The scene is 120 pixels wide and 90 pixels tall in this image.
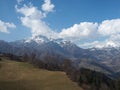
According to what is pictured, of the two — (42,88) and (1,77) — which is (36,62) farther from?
(42,88)

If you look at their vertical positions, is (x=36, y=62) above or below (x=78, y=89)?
above

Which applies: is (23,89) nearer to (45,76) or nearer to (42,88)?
(42,88)

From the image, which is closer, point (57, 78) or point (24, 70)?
point (57, 78)

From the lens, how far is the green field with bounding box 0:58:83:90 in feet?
332

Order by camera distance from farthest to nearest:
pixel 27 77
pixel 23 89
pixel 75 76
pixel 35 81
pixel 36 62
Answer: pixel 36 62
pixel 75 76
pixel 27 77
pixel 35 81
pixel 23 89

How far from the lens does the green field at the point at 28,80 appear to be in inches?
3989

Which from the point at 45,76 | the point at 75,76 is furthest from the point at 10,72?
the point at 75,76

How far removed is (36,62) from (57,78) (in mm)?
52032

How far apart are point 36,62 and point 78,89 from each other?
75668mm

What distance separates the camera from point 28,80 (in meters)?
116

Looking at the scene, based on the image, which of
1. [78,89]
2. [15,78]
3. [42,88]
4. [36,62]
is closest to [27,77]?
[15,78]

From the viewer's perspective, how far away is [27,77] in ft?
404

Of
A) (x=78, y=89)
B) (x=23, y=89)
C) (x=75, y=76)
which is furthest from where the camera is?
(x=75, y=76)

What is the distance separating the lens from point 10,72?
436ft
